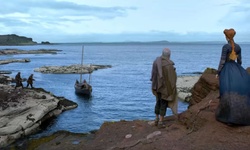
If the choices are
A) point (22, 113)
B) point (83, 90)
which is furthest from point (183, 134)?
point (83, 90)

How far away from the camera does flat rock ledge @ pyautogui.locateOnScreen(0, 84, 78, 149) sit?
23781 millimetres

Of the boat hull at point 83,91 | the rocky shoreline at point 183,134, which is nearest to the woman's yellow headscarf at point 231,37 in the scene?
the rocky shoreline at point 183,134

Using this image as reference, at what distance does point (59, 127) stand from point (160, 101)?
58.7 ft

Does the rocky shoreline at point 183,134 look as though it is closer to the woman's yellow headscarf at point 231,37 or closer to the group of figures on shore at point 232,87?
the group of figures on shore at point 232,87

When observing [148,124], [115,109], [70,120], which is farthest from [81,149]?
[115,109]

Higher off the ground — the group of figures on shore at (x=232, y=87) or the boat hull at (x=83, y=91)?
the group of figures on shore at (x=232, y=87)

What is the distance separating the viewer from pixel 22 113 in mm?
27500

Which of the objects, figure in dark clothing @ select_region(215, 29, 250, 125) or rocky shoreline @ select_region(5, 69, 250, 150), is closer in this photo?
rocky shoreline @ select_region(5, 69, 250, 150)

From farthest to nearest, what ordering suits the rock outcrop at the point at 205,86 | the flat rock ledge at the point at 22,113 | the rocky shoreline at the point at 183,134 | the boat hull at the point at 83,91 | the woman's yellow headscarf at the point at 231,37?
1. the boat hull at the point at 83,91
2. the flat rock ledge at the point at 22,113
3. the rock outcrop at the point at 205,86
4. the woman's yellow headscarf at the point at 231,37
5. the rocky shoreline at the point at 183,134

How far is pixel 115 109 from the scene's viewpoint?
3716cm

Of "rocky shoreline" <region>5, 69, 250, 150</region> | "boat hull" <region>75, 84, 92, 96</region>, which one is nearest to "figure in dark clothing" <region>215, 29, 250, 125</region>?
"rocky shoreline" <region>5, 69, 250, 150</region>

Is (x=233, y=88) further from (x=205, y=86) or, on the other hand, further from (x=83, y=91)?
(x=83, y=91)

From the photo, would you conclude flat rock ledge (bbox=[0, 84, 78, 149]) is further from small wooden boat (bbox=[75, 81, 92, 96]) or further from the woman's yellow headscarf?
the woman's yellow headscarf

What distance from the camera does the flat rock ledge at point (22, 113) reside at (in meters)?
23.8
